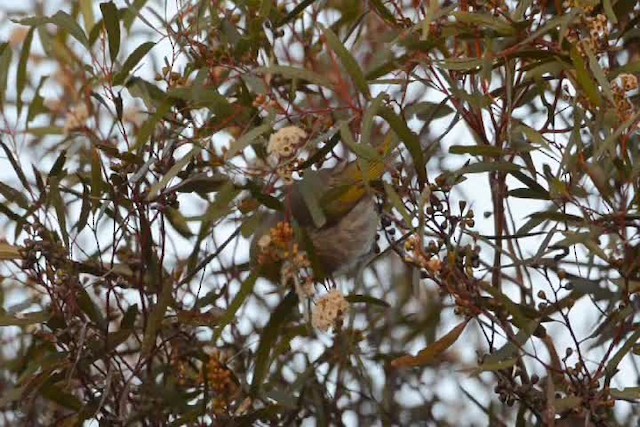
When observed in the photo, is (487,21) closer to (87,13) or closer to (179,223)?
(179,223)

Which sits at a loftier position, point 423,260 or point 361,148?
point 361,148

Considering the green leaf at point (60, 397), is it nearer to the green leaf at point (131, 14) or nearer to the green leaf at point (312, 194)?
the green leaf at point (312, 194)

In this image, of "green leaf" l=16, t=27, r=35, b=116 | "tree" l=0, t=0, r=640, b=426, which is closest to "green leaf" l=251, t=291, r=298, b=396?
"tree" l=0, t=0, r=640, b=426

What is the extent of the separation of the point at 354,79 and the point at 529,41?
27cm

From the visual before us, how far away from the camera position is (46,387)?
2234 millimetres

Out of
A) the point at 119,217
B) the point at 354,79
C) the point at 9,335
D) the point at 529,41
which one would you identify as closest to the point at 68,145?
the point at 9,335

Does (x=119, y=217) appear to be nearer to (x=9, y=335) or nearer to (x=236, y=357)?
(x=236, y=357)

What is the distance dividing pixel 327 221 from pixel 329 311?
501mm

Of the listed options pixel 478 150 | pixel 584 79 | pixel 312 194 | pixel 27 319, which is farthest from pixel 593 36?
pixel 27 319

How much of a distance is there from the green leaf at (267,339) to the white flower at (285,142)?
275mm

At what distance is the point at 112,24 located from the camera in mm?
2223

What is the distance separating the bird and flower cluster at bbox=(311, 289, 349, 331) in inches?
3.3

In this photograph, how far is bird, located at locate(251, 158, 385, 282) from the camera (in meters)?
1.99

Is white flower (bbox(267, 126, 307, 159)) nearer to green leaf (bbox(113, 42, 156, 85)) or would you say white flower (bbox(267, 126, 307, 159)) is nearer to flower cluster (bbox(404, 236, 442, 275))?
flower cluster (bbox(404, 236, 442, 275))
